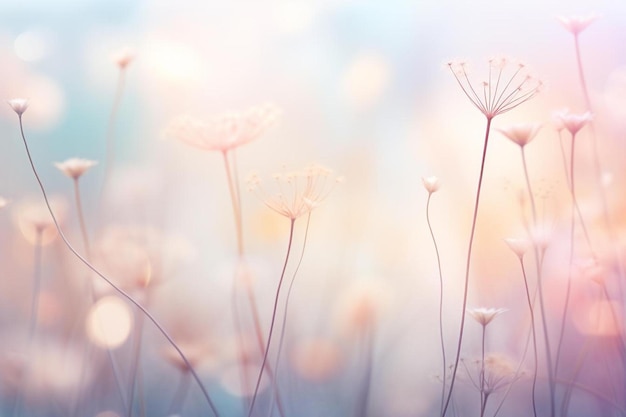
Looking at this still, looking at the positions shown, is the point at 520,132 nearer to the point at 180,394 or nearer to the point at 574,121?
the point at 574,121

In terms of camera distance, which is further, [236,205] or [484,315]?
[236,205]

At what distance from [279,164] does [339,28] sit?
A: 8.8 inches

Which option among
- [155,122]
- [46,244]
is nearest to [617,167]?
[155,122]

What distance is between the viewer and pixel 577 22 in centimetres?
82

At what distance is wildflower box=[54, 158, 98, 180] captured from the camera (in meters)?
0.88

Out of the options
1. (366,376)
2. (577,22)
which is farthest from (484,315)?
(577,22)

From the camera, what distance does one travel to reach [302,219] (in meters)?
0.90

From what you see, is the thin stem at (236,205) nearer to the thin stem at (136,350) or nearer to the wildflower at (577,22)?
the thin stem at (136,350)

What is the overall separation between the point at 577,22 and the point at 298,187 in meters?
0.44

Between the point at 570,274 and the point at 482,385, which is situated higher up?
the point at 570,274

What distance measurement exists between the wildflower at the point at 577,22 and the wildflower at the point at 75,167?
70cm

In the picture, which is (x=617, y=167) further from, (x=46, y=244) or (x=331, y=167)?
(x=46, y=244)

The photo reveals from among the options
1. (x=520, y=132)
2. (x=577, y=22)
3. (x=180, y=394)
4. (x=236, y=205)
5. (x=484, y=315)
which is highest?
(x=577, y=22)

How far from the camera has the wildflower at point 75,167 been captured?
878 mm
